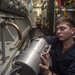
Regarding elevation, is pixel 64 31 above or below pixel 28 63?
above

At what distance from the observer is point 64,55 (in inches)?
64.5

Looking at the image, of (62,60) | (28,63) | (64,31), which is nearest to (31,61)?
(28,63)

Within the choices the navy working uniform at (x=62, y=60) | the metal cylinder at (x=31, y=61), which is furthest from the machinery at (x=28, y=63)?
A: the navy working uniform at (x=62, y=60)

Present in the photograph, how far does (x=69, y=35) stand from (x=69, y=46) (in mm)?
115

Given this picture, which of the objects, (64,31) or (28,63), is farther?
(64,31)

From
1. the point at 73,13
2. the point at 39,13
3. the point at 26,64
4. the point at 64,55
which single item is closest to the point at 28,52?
the point at 26,64

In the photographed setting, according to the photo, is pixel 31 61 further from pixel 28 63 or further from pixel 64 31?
pixel 64 31

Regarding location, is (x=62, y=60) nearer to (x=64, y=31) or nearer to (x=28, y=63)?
(x=64, y=31)

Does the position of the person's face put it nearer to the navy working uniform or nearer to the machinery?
the navy working uniform

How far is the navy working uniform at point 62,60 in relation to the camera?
1521mm

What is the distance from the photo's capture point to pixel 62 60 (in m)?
1.61

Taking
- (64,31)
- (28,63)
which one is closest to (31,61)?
(28,63)

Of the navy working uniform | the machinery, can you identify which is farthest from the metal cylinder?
the navy working uniform

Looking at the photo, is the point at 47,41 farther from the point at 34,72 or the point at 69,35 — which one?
the point at 34,72
